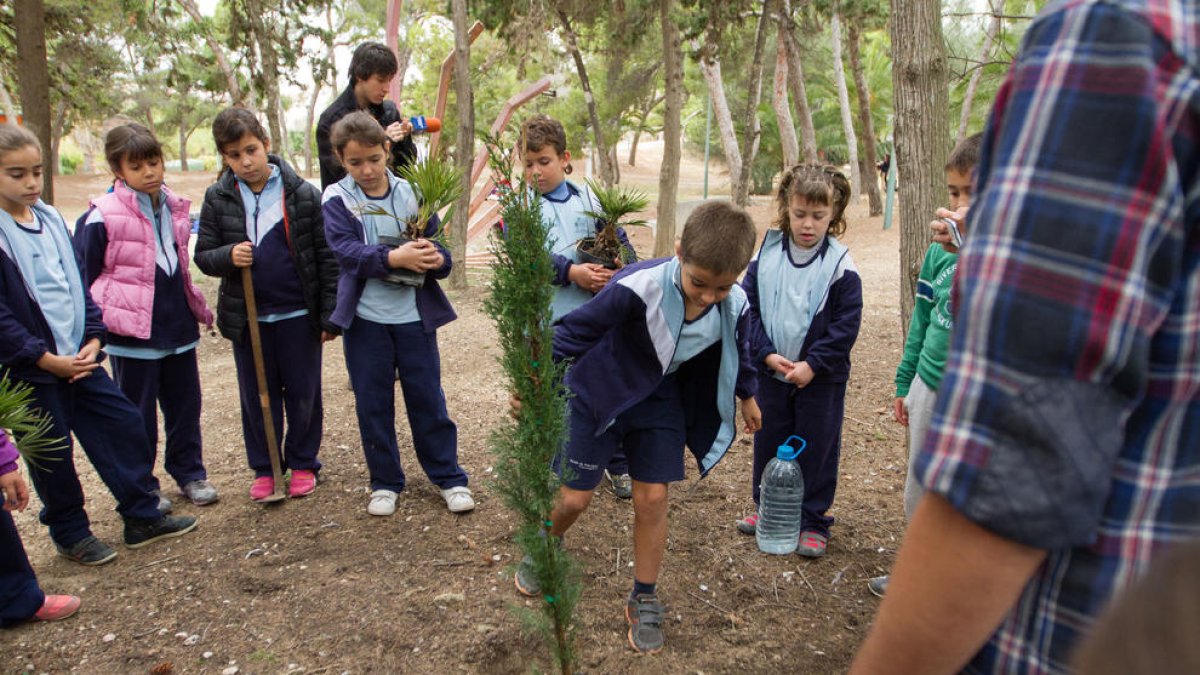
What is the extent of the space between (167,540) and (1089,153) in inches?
174

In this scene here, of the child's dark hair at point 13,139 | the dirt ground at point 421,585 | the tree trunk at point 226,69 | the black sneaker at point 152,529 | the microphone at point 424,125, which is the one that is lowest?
the dirt ground at point 421,585

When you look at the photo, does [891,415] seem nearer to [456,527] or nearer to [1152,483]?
[456,527]

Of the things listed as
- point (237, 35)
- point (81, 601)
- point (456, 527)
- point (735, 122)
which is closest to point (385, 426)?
point (456, 527)

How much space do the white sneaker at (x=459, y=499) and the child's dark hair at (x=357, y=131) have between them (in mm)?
1864

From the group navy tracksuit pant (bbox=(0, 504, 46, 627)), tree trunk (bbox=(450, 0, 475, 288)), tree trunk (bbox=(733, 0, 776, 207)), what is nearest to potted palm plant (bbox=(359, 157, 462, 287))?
navy tracksuit pant (bbox=(0, 504, 46, 627))

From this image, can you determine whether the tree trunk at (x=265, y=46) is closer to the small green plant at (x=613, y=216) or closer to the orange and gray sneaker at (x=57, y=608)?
the small green plant at (x=613, y=216)

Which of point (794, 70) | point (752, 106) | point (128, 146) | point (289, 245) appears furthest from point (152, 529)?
point (794, 70)

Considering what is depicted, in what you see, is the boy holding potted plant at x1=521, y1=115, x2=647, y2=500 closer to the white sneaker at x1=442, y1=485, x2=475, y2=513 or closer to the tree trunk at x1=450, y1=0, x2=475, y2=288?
the white sneaker at x1=442, y1=485, x2=475, y2=513

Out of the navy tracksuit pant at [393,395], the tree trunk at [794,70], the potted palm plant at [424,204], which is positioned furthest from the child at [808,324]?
the tree trunk at [794,70]

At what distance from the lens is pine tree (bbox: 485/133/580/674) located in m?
2.34

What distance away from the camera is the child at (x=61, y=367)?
11.0ft

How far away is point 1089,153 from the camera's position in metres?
0.69

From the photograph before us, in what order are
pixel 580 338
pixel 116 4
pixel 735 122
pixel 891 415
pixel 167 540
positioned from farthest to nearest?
pixel 735 122 < pixel 116 4 < pixel 891 415 < pixel 167 540 < pixel 580 338

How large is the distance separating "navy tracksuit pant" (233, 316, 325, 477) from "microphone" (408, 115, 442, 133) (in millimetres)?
1517
